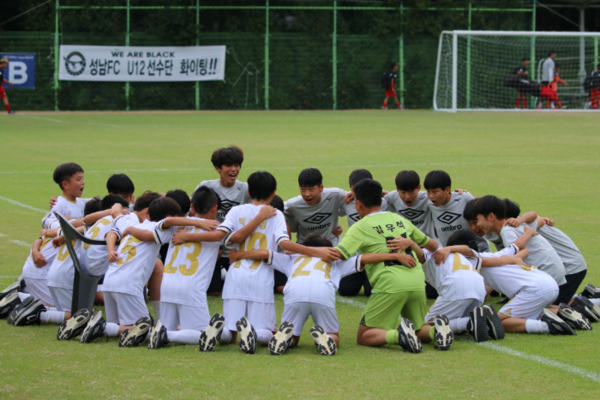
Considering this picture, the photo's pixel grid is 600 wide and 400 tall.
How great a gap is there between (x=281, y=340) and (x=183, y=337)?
63 cm

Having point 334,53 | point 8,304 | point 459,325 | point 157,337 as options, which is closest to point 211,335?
point 157,337

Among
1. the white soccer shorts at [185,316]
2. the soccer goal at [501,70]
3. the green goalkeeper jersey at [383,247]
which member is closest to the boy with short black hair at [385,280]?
the green goalkeeper jersey at [383,247]

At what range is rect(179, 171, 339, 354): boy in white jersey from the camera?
4.59m

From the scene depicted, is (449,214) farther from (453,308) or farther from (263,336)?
(263,336)

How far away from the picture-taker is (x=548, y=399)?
3.55 metres

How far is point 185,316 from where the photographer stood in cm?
460

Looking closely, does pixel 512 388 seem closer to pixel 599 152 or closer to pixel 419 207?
pixel 419 207

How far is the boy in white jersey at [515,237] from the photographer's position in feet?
17.0

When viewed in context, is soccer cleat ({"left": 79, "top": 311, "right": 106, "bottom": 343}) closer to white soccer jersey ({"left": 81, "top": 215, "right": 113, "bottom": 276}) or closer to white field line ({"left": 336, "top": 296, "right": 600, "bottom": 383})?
white soccer jersey ({"left": 81, "top": 215, "right": 113, "bottom": 276})

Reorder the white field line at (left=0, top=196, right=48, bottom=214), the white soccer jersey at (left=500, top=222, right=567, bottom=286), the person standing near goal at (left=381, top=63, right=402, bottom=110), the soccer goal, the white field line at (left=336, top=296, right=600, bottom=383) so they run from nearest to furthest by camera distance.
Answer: the white field line at (left=336, top=296, right=600, bottom=383), the white soccer jersey at (left=500, top=222, right=567, bottom=286), the white field line at (left=0, top=196, right=48, bottom=214), the person standing near goal at (left=381, top=63, right=402, bottom=110), the soccer goal

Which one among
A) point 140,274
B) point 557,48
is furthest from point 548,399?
point 557,48

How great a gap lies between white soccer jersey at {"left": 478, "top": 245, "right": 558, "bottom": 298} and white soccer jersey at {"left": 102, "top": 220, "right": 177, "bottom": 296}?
87.0 inches

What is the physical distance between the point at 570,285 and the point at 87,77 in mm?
25614

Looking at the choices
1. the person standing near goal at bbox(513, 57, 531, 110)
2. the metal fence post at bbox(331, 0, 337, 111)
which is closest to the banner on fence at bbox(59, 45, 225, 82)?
the metal fence post at bbox(331, 0, 337, 111)
